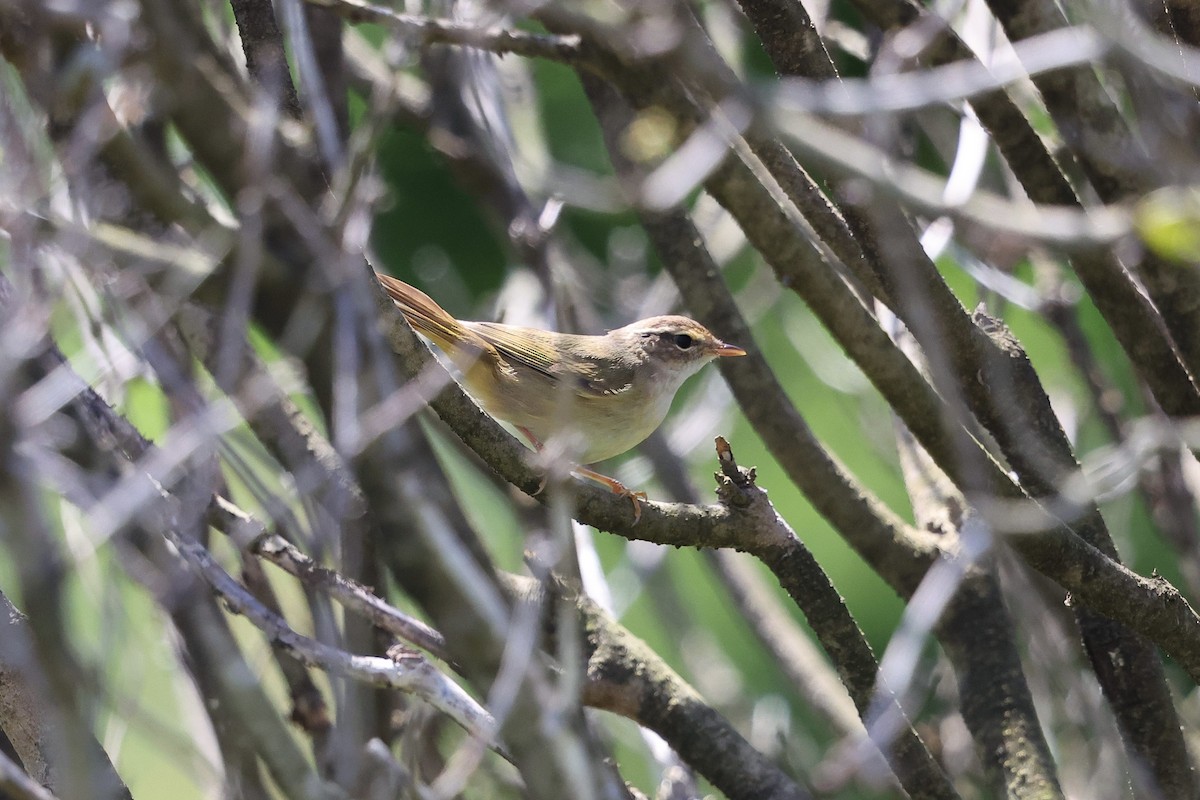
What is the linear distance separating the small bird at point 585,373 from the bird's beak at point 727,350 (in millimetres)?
20

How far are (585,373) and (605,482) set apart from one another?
1.57ft

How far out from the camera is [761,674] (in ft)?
20.3

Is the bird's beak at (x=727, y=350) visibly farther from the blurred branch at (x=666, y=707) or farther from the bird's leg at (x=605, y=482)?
the blurred branch at (x=666, y=707)

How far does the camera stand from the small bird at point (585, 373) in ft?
13.5

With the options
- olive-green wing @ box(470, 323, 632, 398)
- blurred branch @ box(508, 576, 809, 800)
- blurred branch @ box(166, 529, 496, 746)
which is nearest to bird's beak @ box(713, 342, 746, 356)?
olive-green wing @ box(470, 323, 632, 398)

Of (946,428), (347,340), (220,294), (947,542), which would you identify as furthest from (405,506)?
(947,542)

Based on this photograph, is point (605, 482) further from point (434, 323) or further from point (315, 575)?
point (315, 575)

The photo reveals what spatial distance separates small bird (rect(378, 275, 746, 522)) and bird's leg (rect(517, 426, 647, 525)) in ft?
0.04

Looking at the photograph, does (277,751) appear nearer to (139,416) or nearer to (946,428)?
(946,428)

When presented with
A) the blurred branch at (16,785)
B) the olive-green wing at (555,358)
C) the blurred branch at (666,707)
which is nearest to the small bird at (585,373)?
the olive-green wing at (555,358)

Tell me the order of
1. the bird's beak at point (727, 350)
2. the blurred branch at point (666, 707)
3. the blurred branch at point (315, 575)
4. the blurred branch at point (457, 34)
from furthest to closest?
the bird's beak at point (727, 350), the blurred branch at point (666, 707), the blurred branch at point (457, 34), the blurred branch at point (315, 575)

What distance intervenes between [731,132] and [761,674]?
171 inches

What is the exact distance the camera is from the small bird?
13.5 ft

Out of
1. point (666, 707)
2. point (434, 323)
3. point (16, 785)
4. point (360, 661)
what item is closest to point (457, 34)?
point (434, 323)
